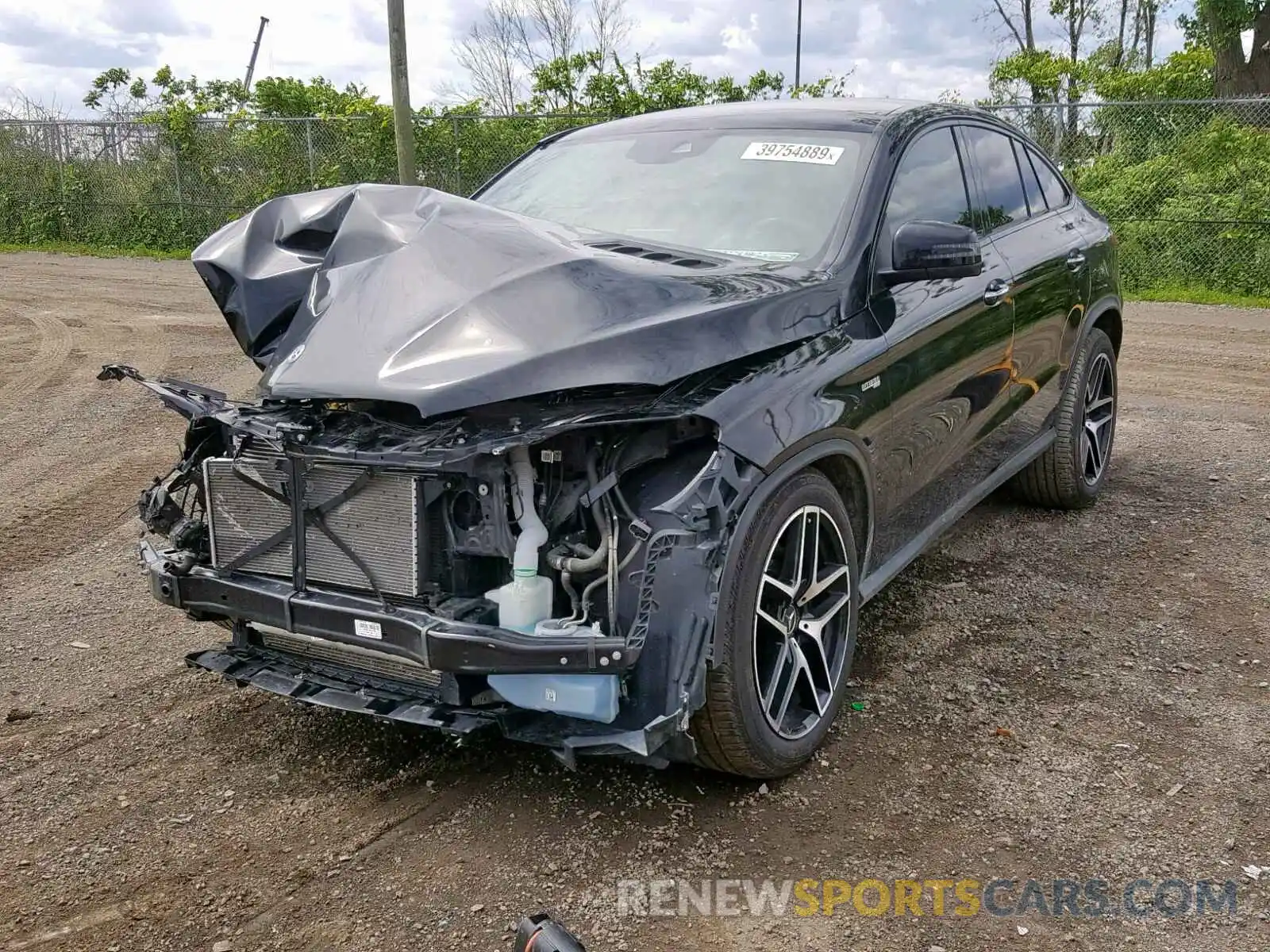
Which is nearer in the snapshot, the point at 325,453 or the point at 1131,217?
the point at 325,453

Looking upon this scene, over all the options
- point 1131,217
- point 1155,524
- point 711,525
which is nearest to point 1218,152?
point 1131,217

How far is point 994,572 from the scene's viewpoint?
201 inches

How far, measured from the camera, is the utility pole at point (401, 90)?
12672mm

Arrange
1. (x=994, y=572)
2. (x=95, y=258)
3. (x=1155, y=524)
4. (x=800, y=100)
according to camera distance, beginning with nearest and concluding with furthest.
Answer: (x=800, y=100) < (x=994, y=572) < (x=1155, y=524) < (x=95, y=258)

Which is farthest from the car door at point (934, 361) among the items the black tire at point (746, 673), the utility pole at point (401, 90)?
the utility pole at point (401, 90)

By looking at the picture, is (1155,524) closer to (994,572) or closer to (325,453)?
(994,572)

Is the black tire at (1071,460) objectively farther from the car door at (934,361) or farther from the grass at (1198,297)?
the grass at (1198,297)

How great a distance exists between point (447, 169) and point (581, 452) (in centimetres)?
1468

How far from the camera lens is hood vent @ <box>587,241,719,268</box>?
141 inches

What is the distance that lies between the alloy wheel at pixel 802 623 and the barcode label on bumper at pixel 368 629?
0.98 metres

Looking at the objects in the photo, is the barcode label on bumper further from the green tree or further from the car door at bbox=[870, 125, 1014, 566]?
the green tree

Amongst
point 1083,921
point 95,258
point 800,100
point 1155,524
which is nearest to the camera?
point 1083,921

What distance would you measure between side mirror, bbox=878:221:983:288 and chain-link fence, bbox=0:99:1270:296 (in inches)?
437

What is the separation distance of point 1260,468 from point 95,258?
54.5 feet
